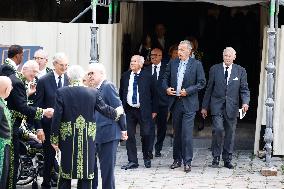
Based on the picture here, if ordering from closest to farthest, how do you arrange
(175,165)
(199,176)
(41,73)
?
(41,73)
(199,176)
(175,165)

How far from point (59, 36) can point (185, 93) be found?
2.44 m

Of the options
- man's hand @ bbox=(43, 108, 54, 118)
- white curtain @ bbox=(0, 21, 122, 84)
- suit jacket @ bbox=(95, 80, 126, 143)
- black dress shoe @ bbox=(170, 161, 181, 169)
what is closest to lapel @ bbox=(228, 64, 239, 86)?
black dress shoe @ bbox=(170, 161, 181, 169)

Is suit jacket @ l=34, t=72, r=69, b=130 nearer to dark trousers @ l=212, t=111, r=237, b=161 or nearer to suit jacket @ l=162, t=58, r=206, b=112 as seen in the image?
suit jacket @ l=162, t=58, r=206, b=112

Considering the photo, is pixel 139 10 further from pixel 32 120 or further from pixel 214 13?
pixel 32 120

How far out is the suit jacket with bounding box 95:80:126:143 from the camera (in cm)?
1070

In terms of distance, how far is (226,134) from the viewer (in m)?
13.2

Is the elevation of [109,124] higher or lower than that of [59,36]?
lower

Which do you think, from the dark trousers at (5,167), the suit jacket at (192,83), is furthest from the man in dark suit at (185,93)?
the dark trousers at (5,167)

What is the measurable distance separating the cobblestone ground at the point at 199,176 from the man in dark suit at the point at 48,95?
0.59 meters

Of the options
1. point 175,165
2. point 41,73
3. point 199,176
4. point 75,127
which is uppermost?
point 41,73

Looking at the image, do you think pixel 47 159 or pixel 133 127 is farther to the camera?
pixel 133 127

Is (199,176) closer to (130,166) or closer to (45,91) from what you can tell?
(130,166)

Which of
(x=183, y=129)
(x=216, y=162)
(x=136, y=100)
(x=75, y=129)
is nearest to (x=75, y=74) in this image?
(x=75, y=129)

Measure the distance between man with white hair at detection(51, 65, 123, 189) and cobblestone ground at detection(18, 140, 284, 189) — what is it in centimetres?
189
